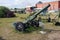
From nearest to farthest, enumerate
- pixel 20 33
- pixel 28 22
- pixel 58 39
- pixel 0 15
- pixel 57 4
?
pixel 58 39 → pixel 20 33 → pixel 28 22 → pixel 0 15 → pixel 57 4

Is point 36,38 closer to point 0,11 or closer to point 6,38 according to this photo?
point 6,38

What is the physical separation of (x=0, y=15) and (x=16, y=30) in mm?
20838

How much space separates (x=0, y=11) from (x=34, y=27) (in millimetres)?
20925

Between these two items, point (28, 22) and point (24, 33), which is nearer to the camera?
point (24, 33)

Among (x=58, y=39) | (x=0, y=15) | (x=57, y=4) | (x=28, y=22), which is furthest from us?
(x=57, y=4)

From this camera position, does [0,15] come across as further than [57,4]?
No

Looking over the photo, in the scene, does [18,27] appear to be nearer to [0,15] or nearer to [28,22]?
[28,22]

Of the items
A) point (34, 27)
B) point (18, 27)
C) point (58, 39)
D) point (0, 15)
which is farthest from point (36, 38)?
point (0, 15)

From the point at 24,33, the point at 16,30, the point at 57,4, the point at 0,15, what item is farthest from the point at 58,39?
the point at 57,4

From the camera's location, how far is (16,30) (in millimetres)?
12633

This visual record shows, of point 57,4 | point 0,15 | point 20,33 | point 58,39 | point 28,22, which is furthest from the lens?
point 57,4

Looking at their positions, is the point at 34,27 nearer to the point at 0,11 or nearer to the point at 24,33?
the point at 24,33

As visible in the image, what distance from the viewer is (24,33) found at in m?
12.1

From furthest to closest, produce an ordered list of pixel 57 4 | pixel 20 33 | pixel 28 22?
1. pixel 57 4
2. pixel 28 22
3. pixel 20 33
